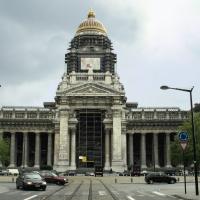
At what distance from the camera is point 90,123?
133 m

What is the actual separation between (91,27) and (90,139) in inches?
1577

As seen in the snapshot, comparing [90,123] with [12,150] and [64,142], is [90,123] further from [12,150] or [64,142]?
[12,150]

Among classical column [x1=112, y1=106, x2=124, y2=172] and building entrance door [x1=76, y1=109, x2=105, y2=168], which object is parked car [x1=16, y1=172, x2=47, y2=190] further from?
building entrance door [x1=76, y1=109, x2=105, y2=168]

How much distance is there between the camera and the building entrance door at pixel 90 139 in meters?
130

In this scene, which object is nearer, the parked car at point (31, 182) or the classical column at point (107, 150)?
the parked car at point (31, 182)

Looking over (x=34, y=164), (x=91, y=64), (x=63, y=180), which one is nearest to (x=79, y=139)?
(x=34, y=164)

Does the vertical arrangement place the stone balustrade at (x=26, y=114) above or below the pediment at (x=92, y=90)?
below

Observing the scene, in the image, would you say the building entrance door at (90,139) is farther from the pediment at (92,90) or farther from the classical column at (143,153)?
the classical column at (143,153)

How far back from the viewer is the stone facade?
129125mm

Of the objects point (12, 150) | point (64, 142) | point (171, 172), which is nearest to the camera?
point (171, 172)

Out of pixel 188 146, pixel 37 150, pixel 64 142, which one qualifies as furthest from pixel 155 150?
pixel 37 150

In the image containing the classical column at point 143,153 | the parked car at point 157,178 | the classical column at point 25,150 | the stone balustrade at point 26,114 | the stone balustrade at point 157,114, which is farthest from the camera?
the stone balustrade at point 157,114

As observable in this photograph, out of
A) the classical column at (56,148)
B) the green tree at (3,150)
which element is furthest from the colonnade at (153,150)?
the green tree at (3,150)

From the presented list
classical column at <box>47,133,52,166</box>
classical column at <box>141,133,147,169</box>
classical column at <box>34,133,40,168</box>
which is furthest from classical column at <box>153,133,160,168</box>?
classical column at <box>34,133,40,168</box>
